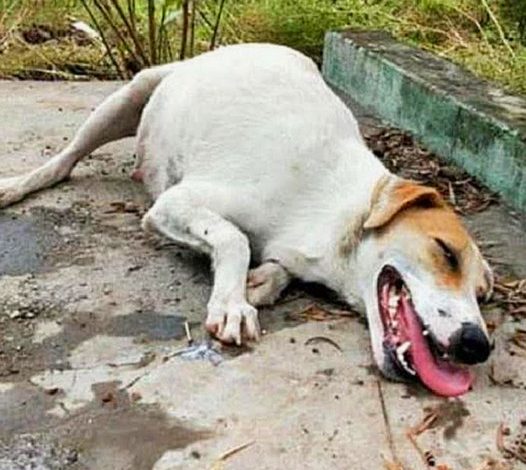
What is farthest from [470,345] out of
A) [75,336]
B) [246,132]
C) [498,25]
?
[498,25]

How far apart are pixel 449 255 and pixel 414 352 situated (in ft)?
0.88

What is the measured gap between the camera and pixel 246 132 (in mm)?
3541

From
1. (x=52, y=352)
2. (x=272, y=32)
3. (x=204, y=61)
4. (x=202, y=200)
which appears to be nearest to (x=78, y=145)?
(x=204, y=61)

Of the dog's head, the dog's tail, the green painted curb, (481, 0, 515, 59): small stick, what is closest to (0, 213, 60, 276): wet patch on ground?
the dog's tail

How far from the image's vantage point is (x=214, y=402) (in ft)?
8.61

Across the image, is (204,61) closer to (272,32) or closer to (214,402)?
(214,402)

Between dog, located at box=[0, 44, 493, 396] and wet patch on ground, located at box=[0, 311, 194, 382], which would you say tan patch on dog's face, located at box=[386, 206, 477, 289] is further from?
wet patch on ground, located at box=[0, 311, 194, 382]

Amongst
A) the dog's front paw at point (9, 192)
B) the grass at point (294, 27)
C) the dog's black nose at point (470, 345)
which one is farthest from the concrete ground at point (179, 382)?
the grass at point (294, 27)

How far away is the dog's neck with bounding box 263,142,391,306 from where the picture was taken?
10.3 feet

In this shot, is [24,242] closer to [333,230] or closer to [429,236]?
[333,230]

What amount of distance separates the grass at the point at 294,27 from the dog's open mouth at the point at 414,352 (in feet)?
11.0

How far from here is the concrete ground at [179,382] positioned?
2436mm

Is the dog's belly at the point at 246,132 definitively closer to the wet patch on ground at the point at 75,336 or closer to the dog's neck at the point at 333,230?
the dog's neck at the point at 333,230

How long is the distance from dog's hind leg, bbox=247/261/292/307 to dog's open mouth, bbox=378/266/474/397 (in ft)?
1.25
